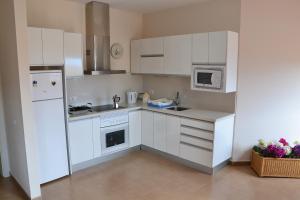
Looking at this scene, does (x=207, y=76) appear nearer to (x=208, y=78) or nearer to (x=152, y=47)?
(x=208, y=78)

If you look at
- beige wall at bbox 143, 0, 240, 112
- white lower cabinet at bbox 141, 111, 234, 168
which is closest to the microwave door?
beige wall at bbox 143, 0, 240, 112

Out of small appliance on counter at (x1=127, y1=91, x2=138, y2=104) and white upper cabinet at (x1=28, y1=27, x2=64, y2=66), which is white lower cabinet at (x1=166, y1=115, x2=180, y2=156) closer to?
small appliance on counter at (x1=127, y1=91, x2=138, y2=104)

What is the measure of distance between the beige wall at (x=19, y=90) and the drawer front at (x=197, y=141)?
211 cm

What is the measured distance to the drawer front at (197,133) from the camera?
11.0 ft

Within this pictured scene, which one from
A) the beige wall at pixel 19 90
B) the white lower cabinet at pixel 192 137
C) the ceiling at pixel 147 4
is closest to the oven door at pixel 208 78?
the white lower cabinet at pixel 192 137

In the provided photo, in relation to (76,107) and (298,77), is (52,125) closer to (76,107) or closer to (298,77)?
(76,107)

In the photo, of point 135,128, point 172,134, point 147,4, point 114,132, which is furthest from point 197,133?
point 147,4

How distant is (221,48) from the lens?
3.32 meters

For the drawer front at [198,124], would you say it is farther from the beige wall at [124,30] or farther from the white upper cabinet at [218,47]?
the beige wall at [124,30]

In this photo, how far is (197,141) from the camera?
11.5ft

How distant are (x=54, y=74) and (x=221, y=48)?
2.33 meters

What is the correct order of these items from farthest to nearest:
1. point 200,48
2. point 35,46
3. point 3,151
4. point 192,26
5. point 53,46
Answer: point 192,26 < point 200,48 < point 3,151 < point 53,46 < point 35,46

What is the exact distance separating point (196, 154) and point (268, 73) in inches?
64.7

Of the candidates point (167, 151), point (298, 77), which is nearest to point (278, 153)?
point (298, 77)
